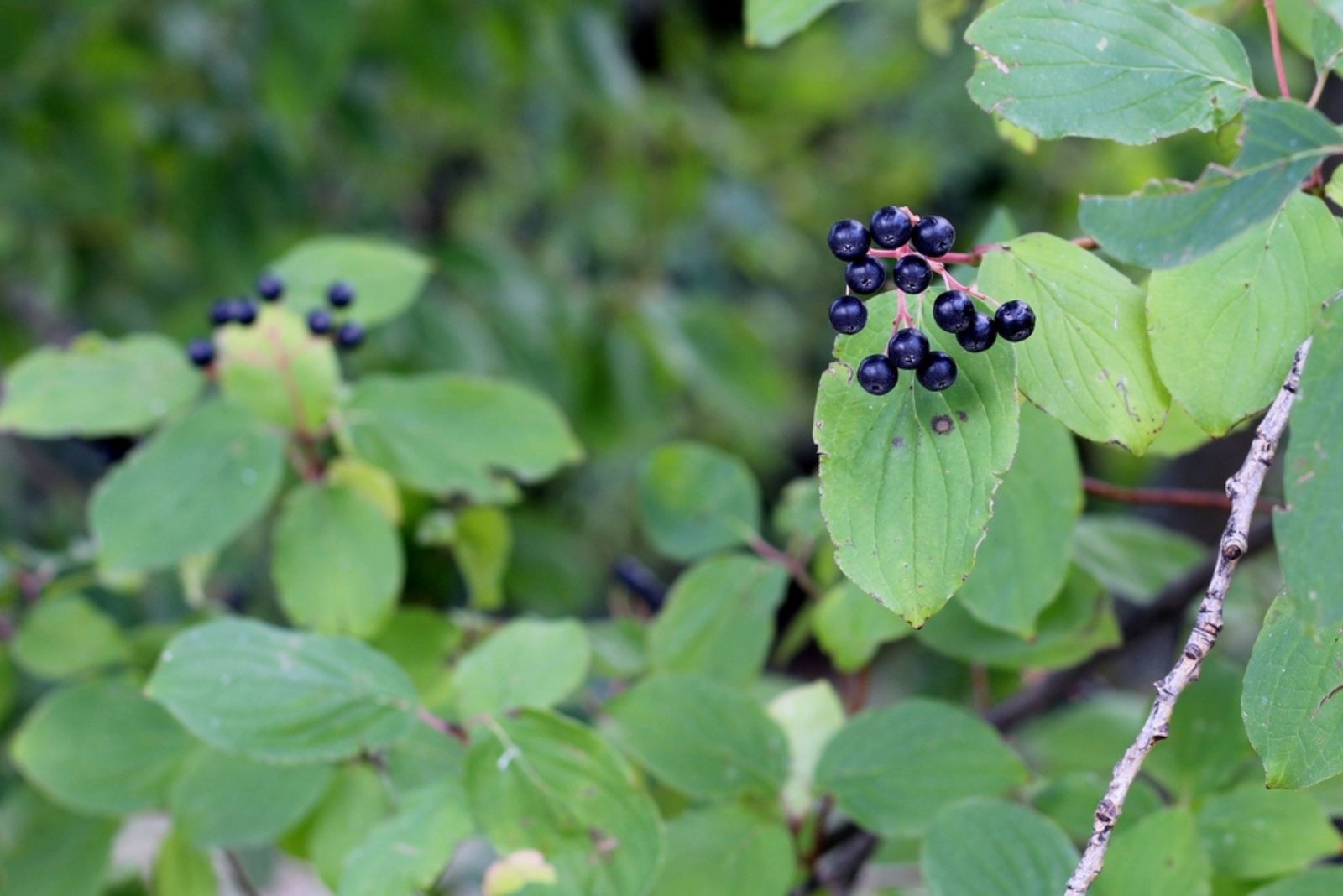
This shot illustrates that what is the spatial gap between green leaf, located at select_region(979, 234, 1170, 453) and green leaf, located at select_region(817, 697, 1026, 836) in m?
0.39

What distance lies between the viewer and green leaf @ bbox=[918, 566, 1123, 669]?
1.08 meters

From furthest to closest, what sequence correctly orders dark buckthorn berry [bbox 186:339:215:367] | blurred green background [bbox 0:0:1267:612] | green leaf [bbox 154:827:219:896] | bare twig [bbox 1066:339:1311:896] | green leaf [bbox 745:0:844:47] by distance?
blurred green background [bbox 0:0:1267:612] → dark buckthorn berry [bbox 186:339:215:367] → green leaf [bbox 154:827:219:896] → green leaf [bbox 745:0:844:47] → bare twig [bbox 1066:339:1311:896]

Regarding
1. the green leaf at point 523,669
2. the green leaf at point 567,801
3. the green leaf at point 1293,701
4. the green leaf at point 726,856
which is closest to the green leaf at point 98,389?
the green leaf at point 523,669

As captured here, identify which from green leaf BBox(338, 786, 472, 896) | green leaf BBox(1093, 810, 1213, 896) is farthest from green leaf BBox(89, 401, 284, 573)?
green leaf BBox(1093, 810, 1213, 896)

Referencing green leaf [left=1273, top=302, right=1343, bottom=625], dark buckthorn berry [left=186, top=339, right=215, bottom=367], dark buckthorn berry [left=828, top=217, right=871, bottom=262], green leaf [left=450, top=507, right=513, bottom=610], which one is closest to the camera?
green leaf [left=1273, top=302, right=1343, bottom=625]

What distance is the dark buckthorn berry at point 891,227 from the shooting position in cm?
71

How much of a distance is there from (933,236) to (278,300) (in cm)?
95

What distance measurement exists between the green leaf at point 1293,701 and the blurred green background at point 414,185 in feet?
2.47

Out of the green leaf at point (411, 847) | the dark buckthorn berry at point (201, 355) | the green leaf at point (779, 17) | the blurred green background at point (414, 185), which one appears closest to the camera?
the green leaf at point (411, 847)

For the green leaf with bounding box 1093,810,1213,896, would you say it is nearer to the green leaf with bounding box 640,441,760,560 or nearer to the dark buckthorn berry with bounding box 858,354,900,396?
the dark buckthorn berry with bounding box 858,354,900,396

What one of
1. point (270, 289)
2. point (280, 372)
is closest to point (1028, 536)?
point (280, 372)

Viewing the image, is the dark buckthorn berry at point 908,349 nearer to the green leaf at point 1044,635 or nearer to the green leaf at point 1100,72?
the green leaf at point 1100,72

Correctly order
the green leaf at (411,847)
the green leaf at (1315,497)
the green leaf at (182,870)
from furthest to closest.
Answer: the green leaf at (182,870) → the green leaf at (411,847) → the green leaf at (1315,497)

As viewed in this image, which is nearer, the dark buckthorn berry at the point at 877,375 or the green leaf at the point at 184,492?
the dark buckthorn berry at the point at 877,375
